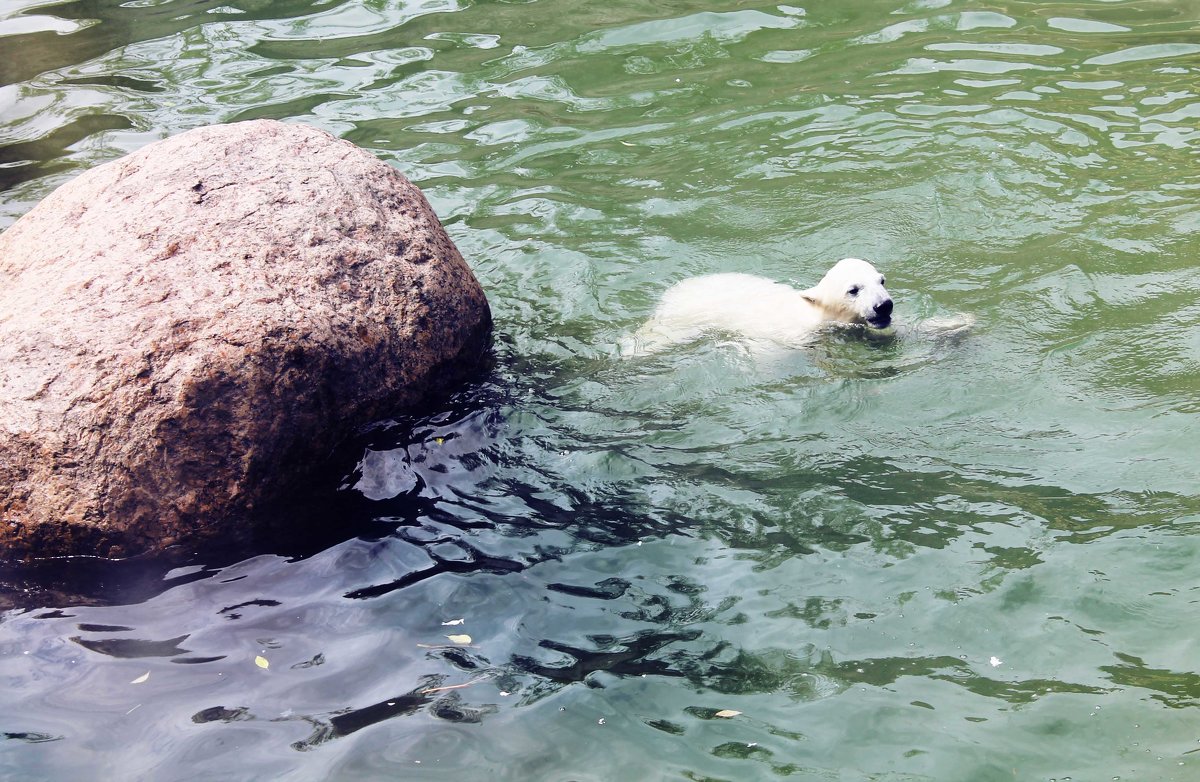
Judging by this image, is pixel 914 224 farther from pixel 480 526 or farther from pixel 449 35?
pixel 449 35

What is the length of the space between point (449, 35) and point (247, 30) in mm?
2461

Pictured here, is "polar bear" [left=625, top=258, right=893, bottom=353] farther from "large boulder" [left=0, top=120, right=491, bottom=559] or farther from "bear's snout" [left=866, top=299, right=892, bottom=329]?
"large boulder" [left=0, top=120, right=491, bottom=559]

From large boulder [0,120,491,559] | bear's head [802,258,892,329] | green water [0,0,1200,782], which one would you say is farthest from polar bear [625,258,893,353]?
large boulder [0,120,491,559]

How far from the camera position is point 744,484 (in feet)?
18.4

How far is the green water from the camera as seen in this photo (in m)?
4.20

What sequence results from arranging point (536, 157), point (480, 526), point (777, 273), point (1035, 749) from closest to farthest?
point (1035, 749) < point (480, 526) < point (777, 273) < point (536, 157)

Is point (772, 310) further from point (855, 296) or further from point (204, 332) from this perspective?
point (204, 332)

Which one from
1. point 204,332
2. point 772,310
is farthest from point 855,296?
point 204,332

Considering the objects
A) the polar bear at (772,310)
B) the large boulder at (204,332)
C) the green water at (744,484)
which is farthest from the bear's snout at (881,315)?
the large boulder at (204,332)

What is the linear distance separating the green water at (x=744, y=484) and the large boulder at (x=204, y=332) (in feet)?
1.13

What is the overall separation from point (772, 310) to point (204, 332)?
3720mm

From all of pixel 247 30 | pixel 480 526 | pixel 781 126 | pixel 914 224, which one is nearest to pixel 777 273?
pixel 914 224

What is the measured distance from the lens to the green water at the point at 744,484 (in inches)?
165

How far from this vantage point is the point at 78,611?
5.00 metres
